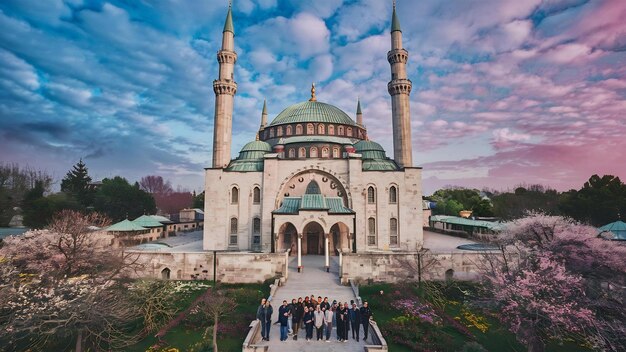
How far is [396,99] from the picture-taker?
28781mm

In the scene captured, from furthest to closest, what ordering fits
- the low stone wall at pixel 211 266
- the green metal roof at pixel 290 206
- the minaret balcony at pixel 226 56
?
the minaret balcony at pixel 226 56
the green metal roof at pixel 290 206
the low stone wall at pixel 211 266

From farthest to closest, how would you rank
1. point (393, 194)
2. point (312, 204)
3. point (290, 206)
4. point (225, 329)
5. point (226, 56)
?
1. point (226, 56)
2. point (393, 194)
3. point (290, 206)
4. point (312, 204)
5. point (225, 329)

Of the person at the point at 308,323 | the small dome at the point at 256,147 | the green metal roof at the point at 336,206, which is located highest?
the small dome at the point at 256,147

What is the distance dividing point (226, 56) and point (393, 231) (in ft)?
72.5

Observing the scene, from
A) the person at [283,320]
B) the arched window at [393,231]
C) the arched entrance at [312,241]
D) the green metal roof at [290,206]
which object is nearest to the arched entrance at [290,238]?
the arched entrance at [312,241]

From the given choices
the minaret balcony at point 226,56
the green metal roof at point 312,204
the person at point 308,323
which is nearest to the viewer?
the person at point 308,323

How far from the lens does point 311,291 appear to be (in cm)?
1609

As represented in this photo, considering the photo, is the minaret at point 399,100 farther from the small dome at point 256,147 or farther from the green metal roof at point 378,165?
the small dome at point 256,147

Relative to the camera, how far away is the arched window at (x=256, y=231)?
2564 cm

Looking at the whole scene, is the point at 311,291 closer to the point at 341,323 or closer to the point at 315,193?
the point at 341,323

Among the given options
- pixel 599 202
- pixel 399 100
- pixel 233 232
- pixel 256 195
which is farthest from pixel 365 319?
pixel 599 202

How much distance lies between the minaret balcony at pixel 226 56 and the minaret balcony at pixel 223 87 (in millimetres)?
2116

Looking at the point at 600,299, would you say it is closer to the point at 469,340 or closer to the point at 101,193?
the point at 469,340

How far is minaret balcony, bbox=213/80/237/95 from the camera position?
28.8 metres
